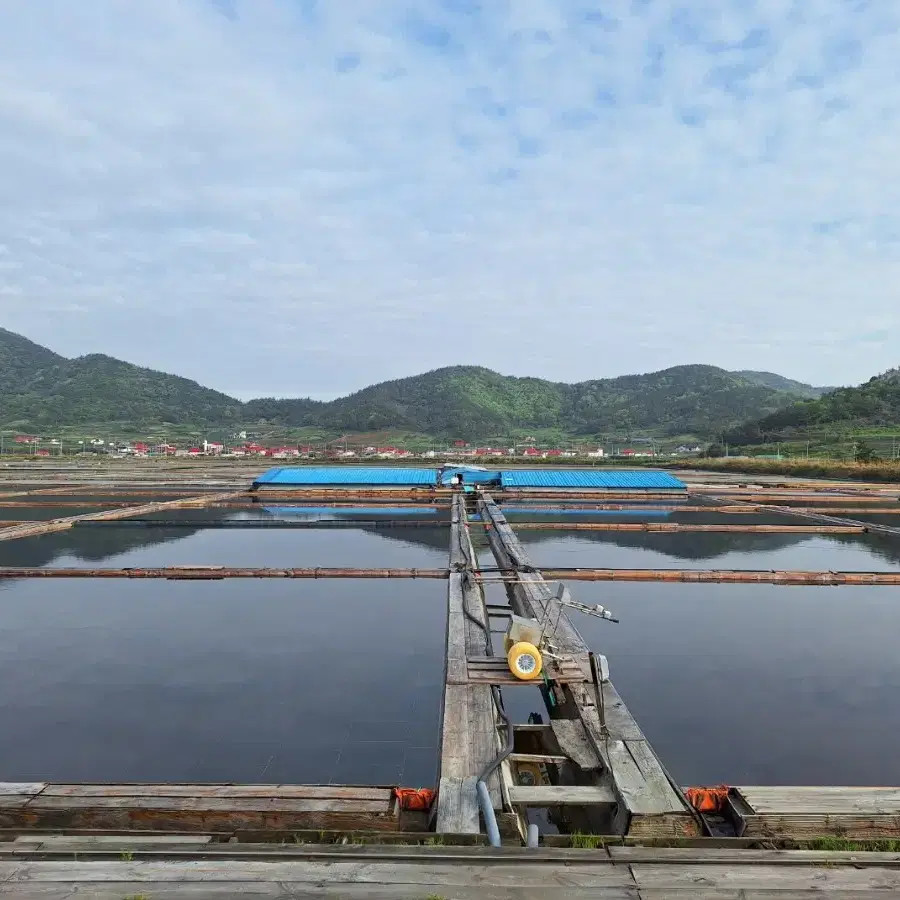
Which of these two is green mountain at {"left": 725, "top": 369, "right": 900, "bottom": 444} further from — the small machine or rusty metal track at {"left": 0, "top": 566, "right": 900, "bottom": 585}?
the small machine

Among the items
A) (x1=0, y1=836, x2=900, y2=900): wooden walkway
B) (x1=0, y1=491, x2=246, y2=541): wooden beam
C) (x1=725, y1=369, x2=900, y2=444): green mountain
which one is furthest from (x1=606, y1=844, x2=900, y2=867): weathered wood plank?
(x1=725, y1=369, x2=900, y2=444): green mountain

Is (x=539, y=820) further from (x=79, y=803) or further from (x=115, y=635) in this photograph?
(x=115, y=635)

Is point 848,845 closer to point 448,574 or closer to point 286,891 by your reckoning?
point 286,891

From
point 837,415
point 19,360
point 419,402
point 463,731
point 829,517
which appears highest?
point 19,360

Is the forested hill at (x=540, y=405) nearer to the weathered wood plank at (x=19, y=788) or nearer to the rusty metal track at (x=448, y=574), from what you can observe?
the rusty metal track at (x=448, y=574)

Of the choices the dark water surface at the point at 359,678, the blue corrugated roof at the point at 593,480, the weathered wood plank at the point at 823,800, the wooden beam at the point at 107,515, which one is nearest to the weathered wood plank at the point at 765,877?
the weathered wood plank at the point at 823,800

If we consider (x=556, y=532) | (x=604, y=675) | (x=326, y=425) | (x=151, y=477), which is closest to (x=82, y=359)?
(x=326, y=425)

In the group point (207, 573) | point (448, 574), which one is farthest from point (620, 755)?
point (207, 573)
